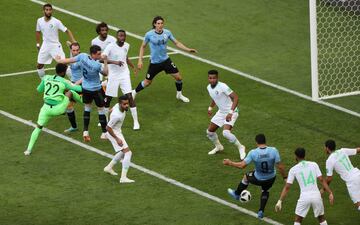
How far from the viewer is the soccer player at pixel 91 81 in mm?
22938

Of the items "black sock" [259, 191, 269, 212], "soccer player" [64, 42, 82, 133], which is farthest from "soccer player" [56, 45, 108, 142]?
"black sock" [259, 191, 269, 212]

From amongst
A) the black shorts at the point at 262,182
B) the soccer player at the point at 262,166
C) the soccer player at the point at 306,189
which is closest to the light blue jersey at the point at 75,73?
the soccer player at the point at 262,166

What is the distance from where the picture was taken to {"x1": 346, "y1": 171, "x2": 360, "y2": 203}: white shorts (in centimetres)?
1912

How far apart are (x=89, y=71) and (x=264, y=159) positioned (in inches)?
223

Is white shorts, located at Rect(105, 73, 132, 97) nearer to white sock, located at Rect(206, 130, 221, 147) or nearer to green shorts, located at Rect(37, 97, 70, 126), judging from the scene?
green shorts, located at Rect(37, 97, 70, 126)

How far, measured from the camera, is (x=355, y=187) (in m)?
19.2

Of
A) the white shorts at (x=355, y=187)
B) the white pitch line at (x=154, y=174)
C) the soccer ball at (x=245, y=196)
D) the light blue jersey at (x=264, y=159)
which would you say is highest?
the light blue jersey at (x=264, y=159)

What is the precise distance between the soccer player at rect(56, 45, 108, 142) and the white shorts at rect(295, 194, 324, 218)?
6.55m

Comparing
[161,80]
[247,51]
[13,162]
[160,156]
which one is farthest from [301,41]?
[13,162]

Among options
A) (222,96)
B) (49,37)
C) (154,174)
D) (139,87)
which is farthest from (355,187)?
(49,37)

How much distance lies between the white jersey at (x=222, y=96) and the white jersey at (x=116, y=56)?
291cm

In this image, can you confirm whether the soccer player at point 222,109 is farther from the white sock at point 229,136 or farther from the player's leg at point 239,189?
the player's leg at point 239,189

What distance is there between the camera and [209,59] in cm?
2936

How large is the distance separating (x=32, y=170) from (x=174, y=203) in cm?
351
